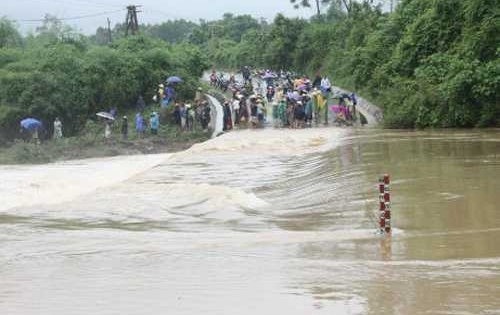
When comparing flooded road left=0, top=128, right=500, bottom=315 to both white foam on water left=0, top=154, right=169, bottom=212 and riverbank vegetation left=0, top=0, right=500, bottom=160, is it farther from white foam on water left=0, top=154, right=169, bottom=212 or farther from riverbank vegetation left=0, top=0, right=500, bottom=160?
riverbank vegetation left=0, top=0, right=500, bottom=160

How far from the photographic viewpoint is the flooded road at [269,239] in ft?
26.2

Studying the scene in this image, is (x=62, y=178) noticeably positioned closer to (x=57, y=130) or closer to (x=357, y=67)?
(x=57, y=130)

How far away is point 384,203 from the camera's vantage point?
10734mm

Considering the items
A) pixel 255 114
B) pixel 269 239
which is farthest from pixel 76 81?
pixel 269 239

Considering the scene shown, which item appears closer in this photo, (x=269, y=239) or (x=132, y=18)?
(x=269, y=239)

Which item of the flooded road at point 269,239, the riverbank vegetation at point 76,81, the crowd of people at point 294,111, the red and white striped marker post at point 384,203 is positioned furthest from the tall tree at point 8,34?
the red and white striped marker post at point 384,203

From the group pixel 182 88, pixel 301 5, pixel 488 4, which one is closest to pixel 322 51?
pixel 301 5

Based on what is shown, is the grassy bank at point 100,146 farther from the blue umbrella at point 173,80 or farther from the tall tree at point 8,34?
the tall tree at point 8,34

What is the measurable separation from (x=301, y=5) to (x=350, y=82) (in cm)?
3157

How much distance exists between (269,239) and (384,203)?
2062 mm

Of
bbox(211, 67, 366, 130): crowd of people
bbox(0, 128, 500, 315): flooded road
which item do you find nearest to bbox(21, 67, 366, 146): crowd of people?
bbox(211, 67, 366, 130): crowd of people

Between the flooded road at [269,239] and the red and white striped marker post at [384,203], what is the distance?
33cm

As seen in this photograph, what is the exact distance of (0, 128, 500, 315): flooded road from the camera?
799cm

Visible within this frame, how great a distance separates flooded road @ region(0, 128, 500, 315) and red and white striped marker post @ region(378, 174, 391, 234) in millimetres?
334
